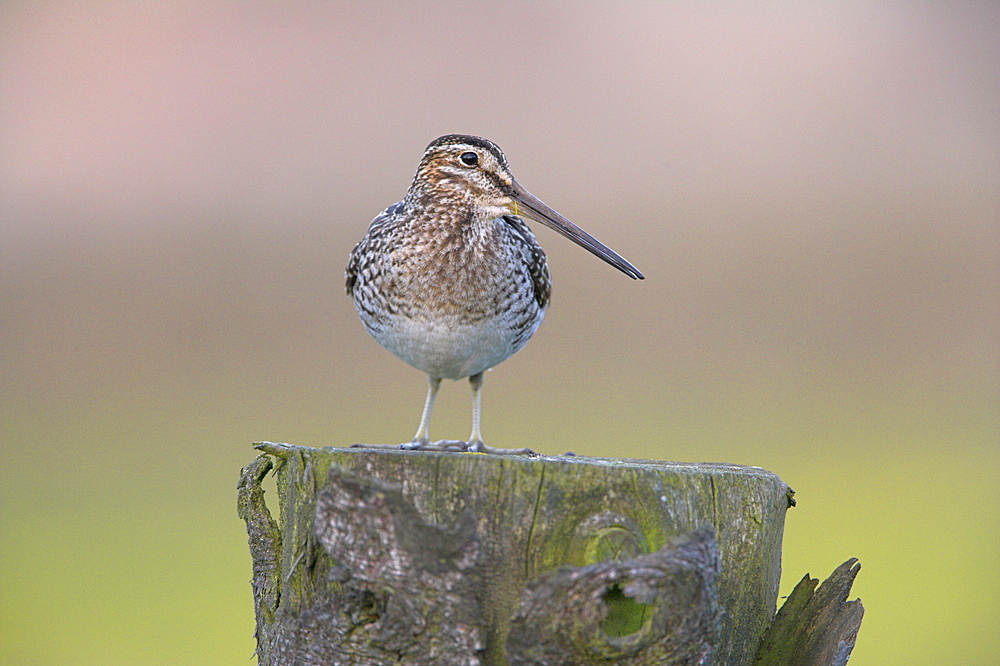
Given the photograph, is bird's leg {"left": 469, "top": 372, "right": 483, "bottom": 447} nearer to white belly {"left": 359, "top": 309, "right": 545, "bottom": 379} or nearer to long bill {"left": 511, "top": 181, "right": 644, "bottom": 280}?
white belly {"left": 359, "top": 309, "right": 545, "bottom": 379}

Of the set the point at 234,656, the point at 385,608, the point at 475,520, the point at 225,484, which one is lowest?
the point at 234,656

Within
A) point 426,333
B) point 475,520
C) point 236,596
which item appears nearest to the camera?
point 475,520

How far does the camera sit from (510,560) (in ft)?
9.98

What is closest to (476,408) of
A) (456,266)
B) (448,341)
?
(448,341)

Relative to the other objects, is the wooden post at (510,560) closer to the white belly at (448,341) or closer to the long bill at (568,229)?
the white belly at (448,341)

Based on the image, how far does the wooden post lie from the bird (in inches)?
47.5

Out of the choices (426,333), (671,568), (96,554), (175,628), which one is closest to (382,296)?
(426,333)

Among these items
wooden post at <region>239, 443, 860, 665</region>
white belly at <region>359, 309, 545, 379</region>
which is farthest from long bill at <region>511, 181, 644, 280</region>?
wooden post at <region>239, 443, 860, 665</region>

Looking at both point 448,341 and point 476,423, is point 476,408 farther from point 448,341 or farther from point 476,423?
point 448,341

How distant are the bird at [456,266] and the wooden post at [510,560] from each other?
121cm

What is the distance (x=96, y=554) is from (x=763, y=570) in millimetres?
8978

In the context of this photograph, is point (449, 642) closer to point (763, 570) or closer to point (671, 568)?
point (671, 568)

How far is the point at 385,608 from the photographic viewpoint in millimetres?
2930

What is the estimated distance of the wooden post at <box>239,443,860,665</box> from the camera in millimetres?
2799
